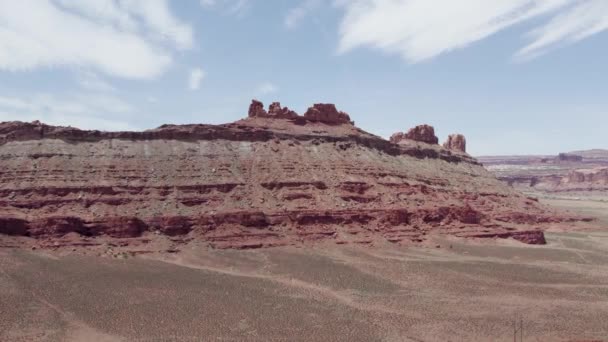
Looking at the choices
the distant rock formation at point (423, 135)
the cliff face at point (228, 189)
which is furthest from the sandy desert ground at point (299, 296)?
the distant rock formation at point (423, 135)

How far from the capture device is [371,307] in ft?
93.8

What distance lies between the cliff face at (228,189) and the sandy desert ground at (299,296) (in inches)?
149

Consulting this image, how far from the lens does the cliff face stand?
42.9m

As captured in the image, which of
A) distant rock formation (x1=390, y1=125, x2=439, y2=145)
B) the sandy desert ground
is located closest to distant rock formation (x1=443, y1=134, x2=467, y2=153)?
distant rock formation (x1=390, y1=125, x2=439, y2=145)

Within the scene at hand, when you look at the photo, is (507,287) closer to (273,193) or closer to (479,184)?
(273,193)

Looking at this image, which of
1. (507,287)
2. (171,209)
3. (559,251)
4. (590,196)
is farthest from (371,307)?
(590,196)

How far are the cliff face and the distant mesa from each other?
1.33 meters

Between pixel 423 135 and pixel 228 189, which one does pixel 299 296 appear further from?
pixel 423 135

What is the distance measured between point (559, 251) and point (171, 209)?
36045 millimetres

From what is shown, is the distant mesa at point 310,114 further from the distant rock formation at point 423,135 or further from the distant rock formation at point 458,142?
the distant rock formation at point 458,142

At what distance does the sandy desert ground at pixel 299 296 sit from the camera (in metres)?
24.1

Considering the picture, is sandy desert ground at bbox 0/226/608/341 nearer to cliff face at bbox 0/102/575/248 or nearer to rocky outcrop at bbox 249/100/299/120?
cliff face at bbox 0/102/575/248

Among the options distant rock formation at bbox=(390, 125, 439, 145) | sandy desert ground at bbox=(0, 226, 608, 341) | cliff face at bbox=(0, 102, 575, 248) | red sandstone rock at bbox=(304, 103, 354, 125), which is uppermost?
red sandstone rock at bbox=(304, 103, 354, 125)

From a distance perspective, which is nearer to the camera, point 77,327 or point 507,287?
point 77,327
